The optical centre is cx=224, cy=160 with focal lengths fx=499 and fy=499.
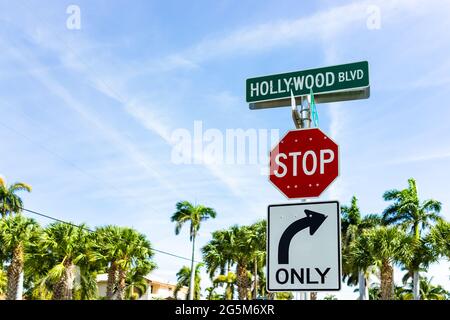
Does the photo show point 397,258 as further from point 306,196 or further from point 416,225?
point 306,196

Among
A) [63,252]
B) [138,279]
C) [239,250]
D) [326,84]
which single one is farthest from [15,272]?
[326,84]

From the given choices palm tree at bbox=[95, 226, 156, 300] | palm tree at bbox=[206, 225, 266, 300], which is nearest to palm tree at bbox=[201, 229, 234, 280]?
palm tree at bbox=[206, 225, 266, 300]

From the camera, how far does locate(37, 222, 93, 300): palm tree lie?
31656 mm

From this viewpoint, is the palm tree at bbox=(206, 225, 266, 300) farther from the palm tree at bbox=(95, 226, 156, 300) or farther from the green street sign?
the green street sign

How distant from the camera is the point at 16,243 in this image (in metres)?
34.0

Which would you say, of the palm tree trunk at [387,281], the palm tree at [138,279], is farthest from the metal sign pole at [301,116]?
the palm tree at [138,279]

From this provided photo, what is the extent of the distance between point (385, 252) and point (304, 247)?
28630 mm

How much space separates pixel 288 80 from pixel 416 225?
39184mm

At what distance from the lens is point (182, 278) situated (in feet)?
217

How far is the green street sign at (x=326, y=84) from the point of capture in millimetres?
5570

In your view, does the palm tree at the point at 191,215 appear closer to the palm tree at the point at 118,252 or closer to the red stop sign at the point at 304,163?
the palm tree at the point at 118,252

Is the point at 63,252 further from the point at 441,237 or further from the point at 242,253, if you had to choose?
the point at 441,237

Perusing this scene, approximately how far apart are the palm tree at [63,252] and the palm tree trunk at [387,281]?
19.1 metres

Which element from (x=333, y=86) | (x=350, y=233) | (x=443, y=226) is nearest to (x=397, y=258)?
(x=443, y=226)
